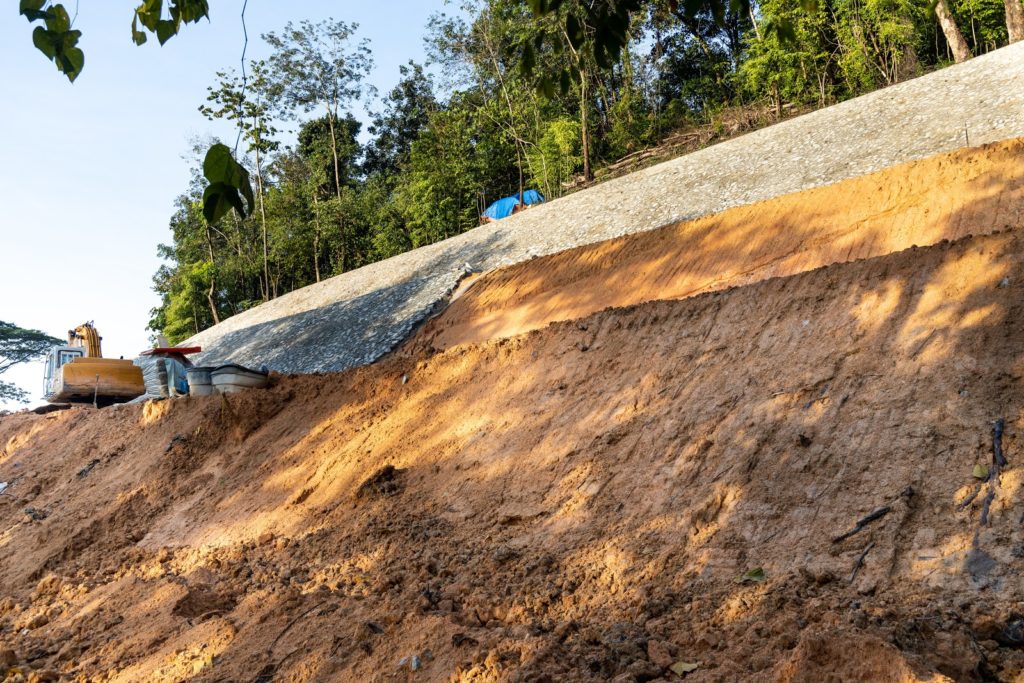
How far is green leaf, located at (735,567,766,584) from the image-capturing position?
412 centimetres

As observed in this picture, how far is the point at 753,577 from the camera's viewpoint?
4.15 metres

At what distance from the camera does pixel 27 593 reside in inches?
319

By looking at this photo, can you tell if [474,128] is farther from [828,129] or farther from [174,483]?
[174,483]

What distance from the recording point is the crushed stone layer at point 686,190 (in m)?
12.2

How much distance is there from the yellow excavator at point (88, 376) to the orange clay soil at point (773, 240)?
21.7 ft

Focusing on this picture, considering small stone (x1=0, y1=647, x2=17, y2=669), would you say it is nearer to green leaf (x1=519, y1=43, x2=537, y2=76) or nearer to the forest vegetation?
green leaf (x1=519, y1=43, x2=537, y2=76)

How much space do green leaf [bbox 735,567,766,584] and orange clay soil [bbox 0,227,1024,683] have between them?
37 millimetres

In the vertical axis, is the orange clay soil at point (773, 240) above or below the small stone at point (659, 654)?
above

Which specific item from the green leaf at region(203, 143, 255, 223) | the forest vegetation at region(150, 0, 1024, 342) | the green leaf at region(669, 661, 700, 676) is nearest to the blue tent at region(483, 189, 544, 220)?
the forest vegetation at region(150, 0, 1024, 342)

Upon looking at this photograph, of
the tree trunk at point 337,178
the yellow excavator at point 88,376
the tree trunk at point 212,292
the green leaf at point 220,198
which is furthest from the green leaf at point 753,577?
the tree trunk at point 212,292

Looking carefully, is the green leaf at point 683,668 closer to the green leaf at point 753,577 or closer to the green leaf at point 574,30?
the green leaf at point 753,577

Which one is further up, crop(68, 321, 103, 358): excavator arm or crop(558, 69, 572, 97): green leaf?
crop(68, 321, 103, 358): excavator arm

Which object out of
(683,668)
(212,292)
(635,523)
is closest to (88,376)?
(635,523)

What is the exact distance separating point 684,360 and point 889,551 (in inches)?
115
